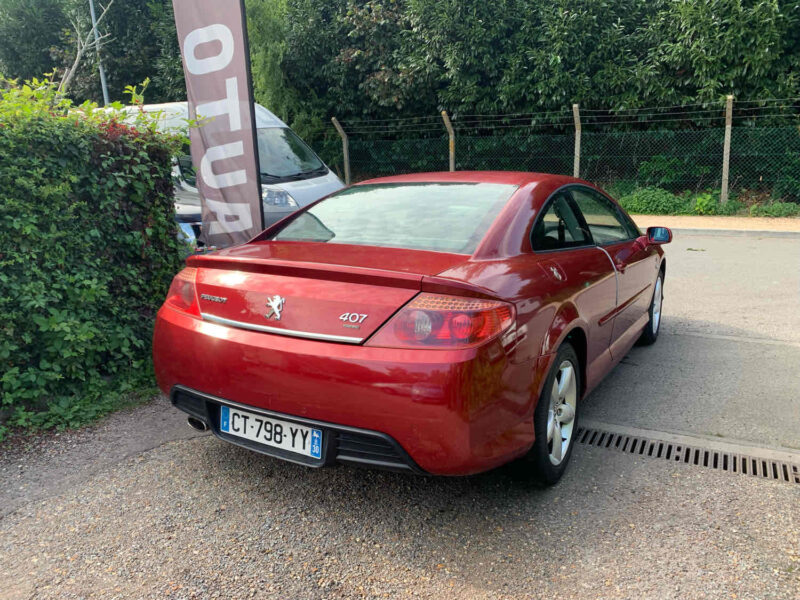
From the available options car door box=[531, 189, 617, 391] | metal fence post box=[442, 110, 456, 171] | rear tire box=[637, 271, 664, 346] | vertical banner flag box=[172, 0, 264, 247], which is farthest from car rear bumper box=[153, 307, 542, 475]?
metal fence post box=[442, 110, 456, 171]

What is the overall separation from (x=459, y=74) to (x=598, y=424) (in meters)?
13.6

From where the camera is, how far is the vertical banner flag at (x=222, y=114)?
5.54 meters

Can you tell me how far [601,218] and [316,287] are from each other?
234 cm

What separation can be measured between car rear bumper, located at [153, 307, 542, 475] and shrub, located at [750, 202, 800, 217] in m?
13.2

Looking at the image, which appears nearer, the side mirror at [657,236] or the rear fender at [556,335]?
the rear fender at [556,335]

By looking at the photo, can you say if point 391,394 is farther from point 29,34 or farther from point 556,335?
point 29,34

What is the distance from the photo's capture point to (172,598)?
229cm

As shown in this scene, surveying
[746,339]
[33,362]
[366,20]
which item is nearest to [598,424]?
[746,339]

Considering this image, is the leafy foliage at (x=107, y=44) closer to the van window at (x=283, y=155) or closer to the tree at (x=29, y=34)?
the tree at (x=29, y=34)

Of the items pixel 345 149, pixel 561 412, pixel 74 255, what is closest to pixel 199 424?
pixel 74 255

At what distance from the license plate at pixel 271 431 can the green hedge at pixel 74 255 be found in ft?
4.60

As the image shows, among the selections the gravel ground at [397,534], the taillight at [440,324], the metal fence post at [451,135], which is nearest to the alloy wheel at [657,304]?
the gravel ground at [397,534]

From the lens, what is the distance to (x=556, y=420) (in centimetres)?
306

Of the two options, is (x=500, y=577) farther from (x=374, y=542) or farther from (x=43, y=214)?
(x=43, y=214)
